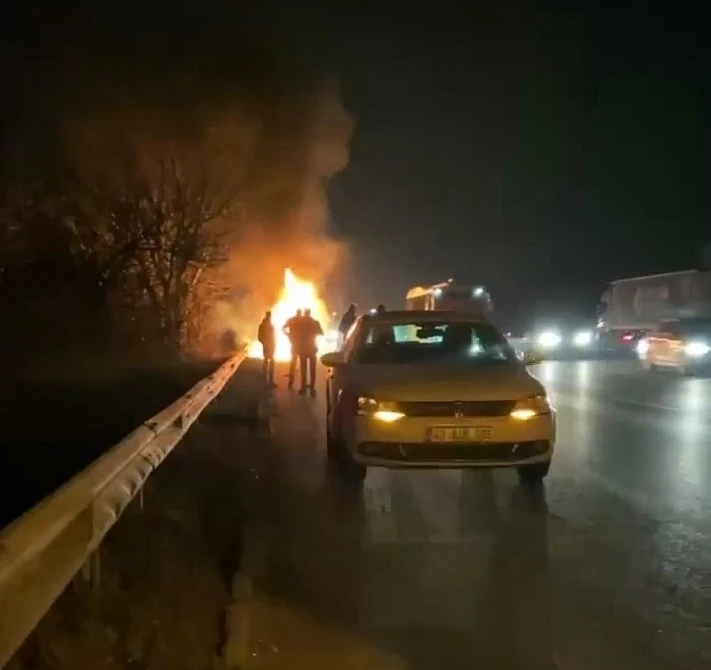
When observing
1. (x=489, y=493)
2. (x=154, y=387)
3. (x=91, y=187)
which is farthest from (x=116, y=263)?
(x=489, y=493)

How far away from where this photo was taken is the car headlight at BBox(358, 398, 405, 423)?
929 cm

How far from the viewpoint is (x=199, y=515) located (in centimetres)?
870

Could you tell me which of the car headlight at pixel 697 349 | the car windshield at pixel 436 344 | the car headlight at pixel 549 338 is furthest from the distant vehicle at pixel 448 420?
the car headlight at pixel 549 338

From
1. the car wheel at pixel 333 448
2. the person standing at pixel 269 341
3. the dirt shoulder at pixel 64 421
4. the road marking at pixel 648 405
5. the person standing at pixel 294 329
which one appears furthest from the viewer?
the person standing at pixel 269 341

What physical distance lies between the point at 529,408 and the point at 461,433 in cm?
61

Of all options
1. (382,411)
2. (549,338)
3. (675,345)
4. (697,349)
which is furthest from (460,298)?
(382,411)

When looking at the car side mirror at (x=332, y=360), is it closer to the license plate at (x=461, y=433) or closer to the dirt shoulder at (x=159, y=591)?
the dirt shoulder at (x=159, y=591)

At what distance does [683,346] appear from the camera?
25672mm

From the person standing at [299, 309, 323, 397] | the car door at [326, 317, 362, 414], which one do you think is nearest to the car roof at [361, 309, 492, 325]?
the car door at [326, 317, 362, 414]

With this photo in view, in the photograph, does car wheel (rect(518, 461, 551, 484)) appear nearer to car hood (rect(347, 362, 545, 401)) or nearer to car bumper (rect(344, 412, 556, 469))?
car bumper (rect(344, 412, 556, 469))

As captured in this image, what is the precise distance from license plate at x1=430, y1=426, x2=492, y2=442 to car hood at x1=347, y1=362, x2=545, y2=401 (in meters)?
0.25

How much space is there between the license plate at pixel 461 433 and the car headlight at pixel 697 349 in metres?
17.6

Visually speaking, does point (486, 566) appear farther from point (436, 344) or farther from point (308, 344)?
point (308, 344)

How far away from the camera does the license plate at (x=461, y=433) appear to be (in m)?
9.16
